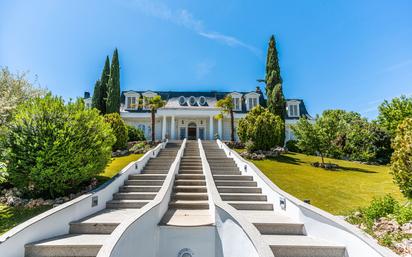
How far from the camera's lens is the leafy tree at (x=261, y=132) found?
18.2 m

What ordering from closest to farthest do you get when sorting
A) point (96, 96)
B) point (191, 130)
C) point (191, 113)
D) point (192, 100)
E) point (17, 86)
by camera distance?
point (17, 86), point (191, 113), point (96, 96), point (191, 130), point (192, 100)

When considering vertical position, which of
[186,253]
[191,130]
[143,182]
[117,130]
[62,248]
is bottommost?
[186,253]

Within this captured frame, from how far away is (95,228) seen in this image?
215 inches

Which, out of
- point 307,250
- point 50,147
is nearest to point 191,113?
point 50,147

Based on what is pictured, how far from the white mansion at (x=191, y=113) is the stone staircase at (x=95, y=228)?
62.6 feet

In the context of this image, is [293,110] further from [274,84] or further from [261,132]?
[261,132]

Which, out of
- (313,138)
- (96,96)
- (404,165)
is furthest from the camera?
(96,96)

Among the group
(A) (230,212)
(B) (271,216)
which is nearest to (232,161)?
(B) (271,216)

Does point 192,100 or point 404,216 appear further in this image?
point 192,100

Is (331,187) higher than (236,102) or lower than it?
lower

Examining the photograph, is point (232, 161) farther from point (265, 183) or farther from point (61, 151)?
point (61, 151)

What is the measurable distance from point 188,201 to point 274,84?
20706 millimetres

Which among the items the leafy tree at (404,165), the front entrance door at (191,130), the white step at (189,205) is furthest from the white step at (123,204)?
the front entrance door at (191,130)

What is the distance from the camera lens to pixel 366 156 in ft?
76.9
